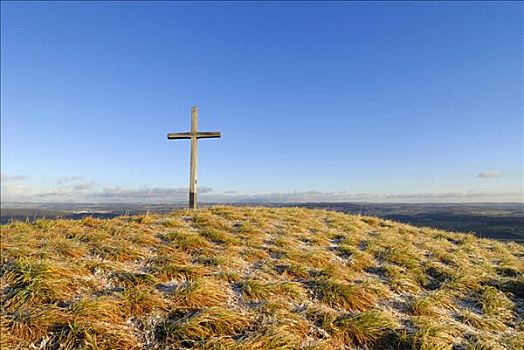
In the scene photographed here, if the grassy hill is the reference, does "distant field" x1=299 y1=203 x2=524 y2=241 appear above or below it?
below

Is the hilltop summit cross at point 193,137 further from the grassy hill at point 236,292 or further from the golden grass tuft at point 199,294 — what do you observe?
the golden grass tuft at point 199,294

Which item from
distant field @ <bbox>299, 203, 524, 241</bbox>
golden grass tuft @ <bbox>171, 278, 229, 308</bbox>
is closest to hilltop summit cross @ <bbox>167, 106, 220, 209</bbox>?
distant field @ <bbox>299, 203, 524, 241</bbox>

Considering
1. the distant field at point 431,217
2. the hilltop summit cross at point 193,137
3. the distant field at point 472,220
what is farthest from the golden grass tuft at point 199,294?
the distant field at point 472,220

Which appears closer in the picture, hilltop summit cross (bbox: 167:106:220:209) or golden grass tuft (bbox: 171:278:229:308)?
golden grass tuft (bbox: 171:278:229:308)

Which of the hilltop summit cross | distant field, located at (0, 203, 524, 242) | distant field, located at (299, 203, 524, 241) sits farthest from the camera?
distant field, located at (299, 203, 524, 241)

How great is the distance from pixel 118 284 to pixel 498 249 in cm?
1538

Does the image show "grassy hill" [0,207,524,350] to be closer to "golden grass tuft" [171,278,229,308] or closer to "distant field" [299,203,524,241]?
"golden grass tuft" [171,278,229,308]

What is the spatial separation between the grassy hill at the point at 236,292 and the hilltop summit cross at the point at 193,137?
3.87 metres

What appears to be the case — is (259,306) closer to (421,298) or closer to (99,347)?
(99,347)

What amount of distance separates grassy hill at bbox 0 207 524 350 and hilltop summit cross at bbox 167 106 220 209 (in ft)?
12.7

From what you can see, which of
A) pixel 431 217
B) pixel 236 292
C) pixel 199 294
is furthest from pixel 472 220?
pixel 199 294

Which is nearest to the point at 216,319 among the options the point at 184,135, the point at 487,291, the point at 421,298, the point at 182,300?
the point at 182,300

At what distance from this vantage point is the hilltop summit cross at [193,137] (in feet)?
49.4

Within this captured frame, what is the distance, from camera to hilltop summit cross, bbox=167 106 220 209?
1507 cm
